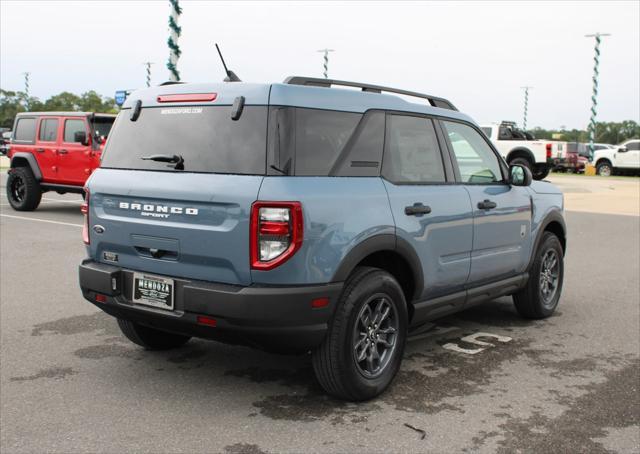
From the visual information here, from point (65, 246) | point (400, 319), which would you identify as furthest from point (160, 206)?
point (65, 246)

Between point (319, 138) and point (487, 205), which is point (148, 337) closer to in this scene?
point (319, 138)

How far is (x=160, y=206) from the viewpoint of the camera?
4035 millimetres

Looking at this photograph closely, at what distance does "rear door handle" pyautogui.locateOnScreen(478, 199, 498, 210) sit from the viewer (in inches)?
203

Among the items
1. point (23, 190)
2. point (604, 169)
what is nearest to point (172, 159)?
point (23, 190)

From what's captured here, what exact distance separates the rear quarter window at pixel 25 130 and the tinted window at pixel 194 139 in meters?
11.2

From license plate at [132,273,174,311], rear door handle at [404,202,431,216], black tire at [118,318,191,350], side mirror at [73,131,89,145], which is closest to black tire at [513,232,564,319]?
rear door handle at [404,202,431,216]

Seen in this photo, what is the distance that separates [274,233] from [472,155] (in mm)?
2326

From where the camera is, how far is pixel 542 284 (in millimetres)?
6348

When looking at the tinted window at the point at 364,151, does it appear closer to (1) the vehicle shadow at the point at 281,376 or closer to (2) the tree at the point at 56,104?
(1) the vehicle shadow at the point at 281,376

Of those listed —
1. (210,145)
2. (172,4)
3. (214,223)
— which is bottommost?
(214,223)

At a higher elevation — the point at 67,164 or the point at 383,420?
the point at 67,164

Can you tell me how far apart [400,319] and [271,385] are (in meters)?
0.89

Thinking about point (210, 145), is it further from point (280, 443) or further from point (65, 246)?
point (65, 246)

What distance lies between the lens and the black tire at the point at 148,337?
16.3 feet
